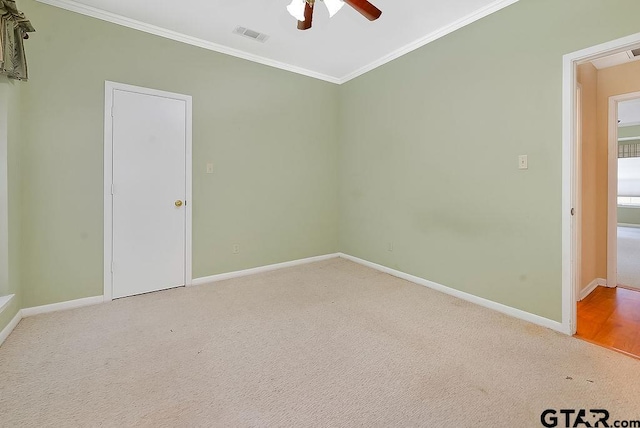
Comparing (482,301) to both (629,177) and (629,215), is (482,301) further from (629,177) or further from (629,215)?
(629,177)

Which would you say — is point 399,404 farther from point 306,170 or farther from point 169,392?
point 306,170

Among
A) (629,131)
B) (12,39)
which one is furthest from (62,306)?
(629,131)

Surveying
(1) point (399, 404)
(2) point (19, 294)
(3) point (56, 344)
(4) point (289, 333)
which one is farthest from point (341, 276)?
(2) point (19, 294)

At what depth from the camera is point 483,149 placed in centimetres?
276

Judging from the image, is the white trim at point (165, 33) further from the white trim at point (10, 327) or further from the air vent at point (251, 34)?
the white trim at point (10, 327)

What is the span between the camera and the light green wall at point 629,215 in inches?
298

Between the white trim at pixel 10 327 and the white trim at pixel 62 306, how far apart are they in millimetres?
77

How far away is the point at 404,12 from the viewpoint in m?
2.74

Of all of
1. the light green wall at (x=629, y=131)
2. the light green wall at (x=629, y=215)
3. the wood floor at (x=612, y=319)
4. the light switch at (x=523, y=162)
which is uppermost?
the light green wall at (x=629, y=131)

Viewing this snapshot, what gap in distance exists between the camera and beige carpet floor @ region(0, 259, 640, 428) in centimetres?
148

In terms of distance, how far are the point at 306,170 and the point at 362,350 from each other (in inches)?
111

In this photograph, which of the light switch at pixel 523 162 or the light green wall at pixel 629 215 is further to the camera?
the light green wall at pixel 629 215

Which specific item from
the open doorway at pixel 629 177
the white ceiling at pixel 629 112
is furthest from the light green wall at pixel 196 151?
the open doorway at pixel 629 177

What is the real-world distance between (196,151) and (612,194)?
4.82 metres
